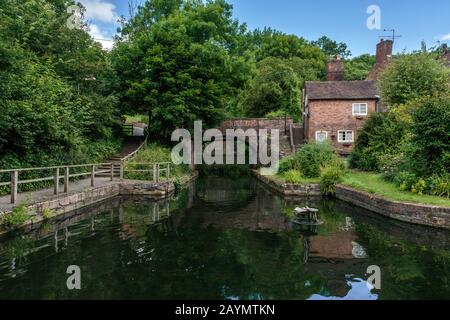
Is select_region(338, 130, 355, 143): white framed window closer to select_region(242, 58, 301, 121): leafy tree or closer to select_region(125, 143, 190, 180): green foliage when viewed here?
select_region(242, 58, 301, 121): leafy tree

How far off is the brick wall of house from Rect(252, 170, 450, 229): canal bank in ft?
47.0

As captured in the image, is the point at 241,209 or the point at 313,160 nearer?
the point at 241,209

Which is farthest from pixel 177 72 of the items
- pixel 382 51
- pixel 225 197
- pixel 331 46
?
pixel 331 46

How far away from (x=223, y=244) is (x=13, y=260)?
4.98m

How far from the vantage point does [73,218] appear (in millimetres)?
12336

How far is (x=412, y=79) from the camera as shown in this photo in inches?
1059

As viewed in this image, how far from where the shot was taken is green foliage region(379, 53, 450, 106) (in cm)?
2656

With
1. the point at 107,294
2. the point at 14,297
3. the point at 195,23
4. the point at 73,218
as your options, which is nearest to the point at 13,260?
the point at 14,297

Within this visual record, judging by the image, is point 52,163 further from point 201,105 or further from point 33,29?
point 201,105

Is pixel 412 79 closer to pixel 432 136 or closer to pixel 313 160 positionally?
pixel 313 160

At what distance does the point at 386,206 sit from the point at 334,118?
2035 cm

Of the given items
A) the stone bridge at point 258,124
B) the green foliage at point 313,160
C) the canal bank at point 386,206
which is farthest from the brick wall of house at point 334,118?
the canal bank at point 386,206

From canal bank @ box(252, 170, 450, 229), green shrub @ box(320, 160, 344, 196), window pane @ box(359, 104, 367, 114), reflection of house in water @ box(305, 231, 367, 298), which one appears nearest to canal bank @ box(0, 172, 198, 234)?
canal bank @ box(252, 170, 450, 229)

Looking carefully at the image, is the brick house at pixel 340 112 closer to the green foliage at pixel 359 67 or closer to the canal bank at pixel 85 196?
the canal bank at pixel 85 196
